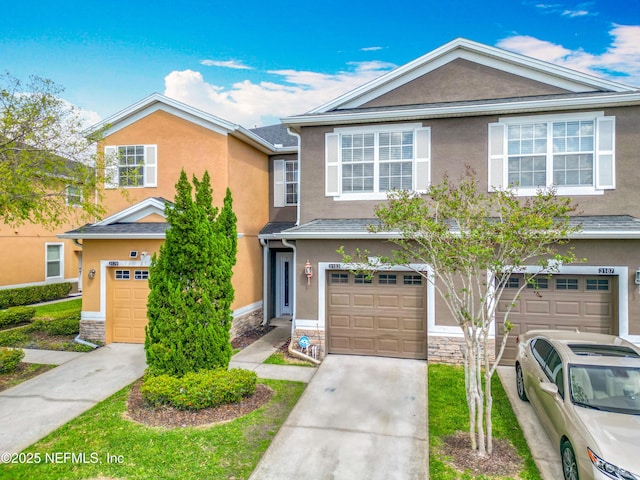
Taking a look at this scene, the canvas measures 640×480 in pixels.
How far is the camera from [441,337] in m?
9.79

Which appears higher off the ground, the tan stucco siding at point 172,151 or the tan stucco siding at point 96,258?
the tan stucco siding at point 172,151

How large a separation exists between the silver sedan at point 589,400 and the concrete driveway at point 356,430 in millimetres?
1842

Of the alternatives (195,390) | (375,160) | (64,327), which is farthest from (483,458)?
(64,327)

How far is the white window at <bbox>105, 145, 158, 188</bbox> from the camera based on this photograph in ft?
41.6

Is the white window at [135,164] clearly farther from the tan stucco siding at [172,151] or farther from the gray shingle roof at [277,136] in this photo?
the gray shingle roof at [277,136]

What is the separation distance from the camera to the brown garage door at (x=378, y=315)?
33.2 feet

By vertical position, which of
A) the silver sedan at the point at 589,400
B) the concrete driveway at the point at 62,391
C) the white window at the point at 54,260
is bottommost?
the concrete driveway at the point at 62,391

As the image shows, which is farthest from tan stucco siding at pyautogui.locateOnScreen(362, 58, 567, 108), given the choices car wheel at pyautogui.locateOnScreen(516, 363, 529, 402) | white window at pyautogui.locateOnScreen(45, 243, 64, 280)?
white window at pyautogui.locateOnScreen(45, 243, 64, 280)

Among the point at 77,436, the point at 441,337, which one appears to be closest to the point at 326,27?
the point at 441,337

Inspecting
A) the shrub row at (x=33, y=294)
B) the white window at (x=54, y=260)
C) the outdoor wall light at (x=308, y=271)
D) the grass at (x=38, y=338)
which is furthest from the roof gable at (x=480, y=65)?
the white window at (x=54, y=260)

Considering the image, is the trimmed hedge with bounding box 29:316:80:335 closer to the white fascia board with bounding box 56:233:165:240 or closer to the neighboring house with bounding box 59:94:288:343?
the neighboring house with bounding box 59:94:288:343

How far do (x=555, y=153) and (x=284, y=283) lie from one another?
32.5 feet

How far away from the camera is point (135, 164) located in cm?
1278

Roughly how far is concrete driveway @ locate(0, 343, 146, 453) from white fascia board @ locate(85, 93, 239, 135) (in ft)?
21.5
